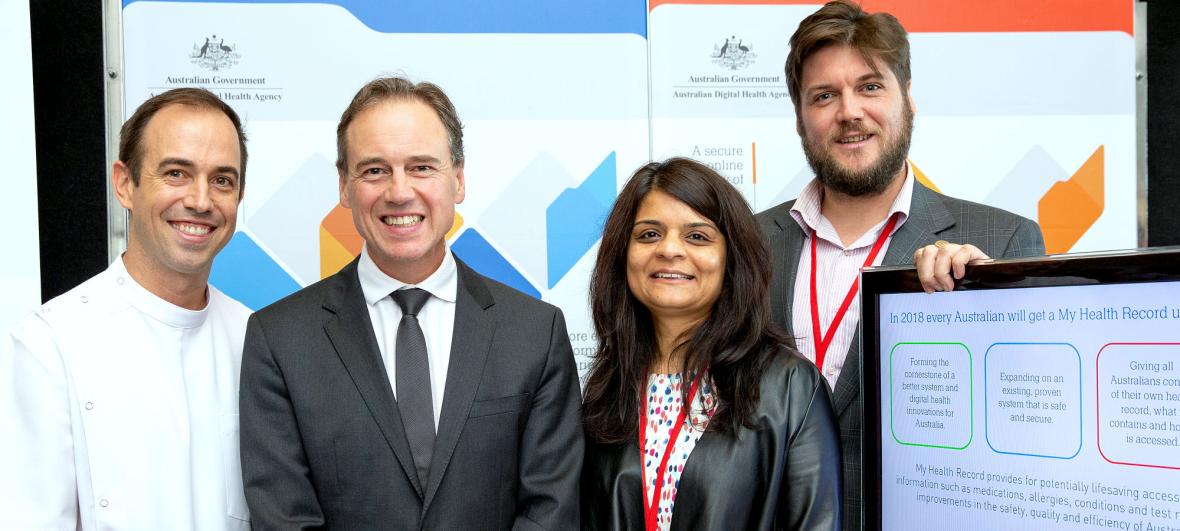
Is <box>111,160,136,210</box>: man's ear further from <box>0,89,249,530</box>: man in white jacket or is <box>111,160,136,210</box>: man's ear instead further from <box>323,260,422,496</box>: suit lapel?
<box>323,260,422,496</box>: suit lapel

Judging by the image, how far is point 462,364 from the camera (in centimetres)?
203

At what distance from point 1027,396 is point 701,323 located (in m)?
0.76

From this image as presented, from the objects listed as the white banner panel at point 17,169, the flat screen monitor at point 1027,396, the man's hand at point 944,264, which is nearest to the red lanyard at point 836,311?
the flat screen monitor at point 1027,396

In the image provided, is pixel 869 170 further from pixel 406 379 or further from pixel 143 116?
pixel 143 116

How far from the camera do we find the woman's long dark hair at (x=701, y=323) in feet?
6.86

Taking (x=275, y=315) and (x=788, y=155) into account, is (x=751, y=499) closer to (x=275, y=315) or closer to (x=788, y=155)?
(x=275, y=315)

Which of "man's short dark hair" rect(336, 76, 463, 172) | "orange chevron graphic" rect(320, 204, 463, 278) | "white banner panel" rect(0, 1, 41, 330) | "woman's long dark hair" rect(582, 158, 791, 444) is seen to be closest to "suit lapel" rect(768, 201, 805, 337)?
"woman's long dark hair" rect(582, 158, 791, 444)

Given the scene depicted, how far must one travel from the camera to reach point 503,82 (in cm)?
347

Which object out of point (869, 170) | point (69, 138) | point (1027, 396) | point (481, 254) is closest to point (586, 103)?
point (481, 254)

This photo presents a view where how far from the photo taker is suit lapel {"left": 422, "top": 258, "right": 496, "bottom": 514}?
6.37 feet

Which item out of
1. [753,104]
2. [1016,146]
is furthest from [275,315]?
[1016,146]

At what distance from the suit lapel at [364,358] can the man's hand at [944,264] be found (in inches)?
47.8

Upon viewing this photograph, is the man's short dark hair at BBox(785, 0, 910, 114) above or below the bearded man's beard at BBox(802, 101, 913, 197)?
above

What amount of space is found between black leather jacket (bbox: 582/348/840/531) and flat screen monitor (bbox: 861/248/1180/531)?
0.37 ft
